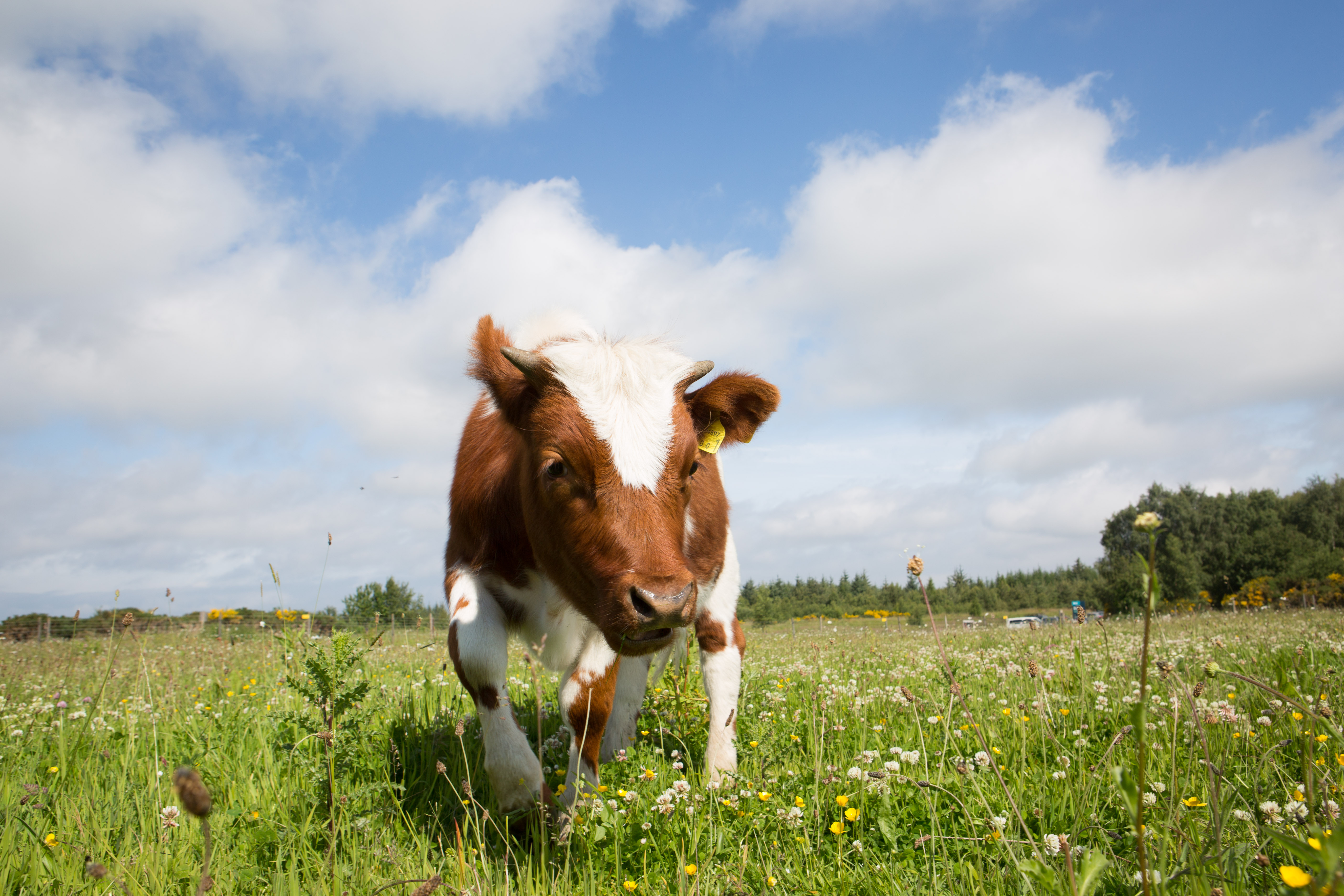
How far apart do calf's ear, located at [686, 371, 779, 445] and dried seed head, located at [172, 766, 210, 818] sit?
125 inches

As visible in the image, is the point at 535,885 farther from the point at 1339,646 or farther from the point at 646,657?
the point at 1339,646

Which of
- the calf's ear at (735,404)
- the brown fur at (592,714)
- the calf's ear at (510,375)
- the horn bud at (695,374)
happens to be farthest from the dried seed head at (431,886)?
the calf's ear at (735,404)

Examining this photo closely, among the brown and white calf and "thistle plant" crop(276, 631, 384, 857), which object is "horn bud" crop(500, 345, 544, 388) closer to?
the brown and white calf

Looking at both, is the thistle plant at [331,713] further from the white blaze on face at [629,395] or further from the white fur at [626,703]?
the white fur at [626,703]

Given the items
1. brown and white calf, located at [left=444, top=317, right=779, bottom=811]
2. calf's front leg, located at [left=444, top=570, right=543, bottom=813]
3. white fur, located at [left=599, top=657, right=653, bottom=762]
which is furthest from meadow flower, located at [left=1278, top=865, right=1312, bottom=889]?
white fur, located at [left=599, top=657, right=653, bottom=762]

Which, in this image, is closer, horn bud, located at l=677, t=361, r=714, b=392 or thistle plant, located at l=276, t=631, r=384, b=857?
thistle plant, located at l=276, t=631, r=384, b=857

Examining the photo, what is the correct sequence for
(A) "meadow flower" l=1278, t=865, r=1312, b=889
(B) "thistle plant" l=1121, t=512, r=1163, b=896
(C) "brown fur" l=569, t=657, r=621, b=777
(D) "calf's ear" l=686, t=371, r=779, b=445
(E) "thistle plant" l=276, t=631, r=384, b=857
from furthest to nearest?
(D) "calf's ear" l=686, t=371, r=779, b=445 < (C) "brown fur" l=569, t=657, r=621, b=777 < (E) "thistle plant" l=276, t=631, r=384, b=857 < (A) "meadow flower" l=1278, t=865, r=1312, b=889 < (B) "thistle plant" l=1121, t=512, r=1163, b=896

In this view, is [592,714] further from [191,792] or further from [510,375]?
[191,792]

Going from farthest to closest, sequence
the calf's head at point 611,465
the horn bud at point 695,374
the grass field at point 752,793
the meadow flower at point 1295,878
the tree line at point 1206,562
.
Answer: the tree line at point 1206,562 < the horn bud at point 695,374 < the calf's head at point 611,465 < the grass field at point 752,793 < the meadow flower at point 1295,878

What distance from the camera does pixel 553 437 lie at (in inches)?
141

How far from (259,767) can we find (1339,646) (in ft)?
27.7

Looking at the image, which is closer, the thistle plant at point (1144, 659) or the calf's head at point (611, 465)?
the thistle plant at point (1144, 659)

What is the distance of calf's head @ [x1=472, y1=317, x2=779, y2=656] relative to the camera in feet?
10.1

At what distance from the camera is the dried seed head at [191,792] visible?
1.23 m
